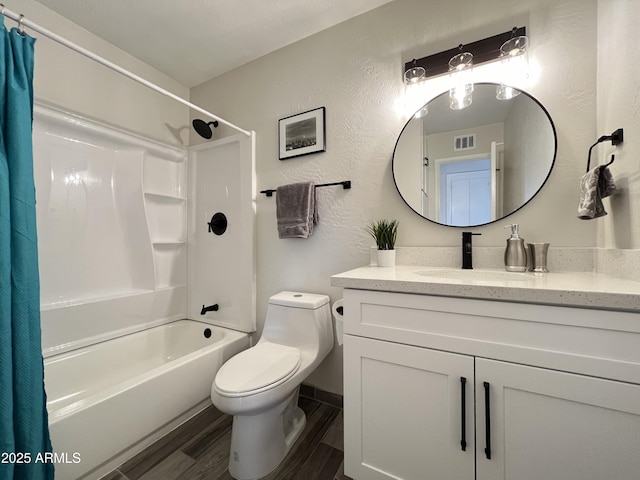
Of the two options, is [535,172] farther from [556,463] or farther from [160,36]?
[160,36]

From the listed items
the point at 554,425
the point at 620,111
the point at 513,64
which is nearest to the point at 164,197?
the point at 513,64

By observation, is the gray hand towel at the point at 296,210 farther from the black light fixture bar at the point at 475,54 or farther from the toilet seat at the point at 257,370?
the black light fixture bar at the point at 475,54

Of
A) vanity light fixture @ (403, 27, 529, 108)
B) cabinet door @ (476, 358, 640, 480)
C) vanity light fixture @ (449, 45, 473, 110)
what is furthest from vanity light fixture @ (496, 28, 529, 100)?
cabinet door @ (476, 358, 640, 480)

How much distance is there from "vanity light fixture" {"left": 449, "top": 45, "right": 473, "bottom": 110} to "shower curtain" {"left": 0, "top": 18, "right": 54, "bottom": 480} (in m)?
1.82

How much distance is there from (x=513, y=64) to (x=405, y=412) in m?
1.61

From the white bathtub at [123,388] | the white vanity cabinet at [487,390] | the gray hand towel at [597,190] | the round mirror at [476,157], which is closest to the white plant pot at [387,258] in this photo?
the round mirror at [476,157]

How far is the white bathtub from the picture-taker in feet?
3.44

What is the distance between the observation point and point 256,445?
1140mm

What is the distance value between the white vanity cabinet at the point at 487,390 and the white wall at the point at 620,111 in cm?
46

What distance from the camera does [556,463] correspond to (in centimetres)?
72

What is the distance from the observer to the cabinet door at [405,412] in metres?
0.83

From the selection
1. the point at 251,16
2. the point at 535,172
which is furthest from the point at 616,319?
the point at 251,16

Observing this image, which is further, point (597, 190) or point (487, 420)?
point (597, 190)

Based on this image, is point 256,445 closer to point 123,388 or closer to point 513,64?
point 123,388
